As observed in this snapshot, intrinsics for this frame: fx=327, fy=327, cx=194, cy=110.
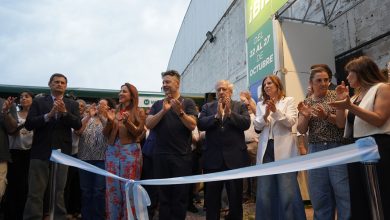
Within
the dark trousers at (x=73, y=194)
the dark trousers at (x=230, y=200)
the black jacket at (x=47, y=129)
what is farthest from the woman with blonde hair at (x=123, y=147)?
the dark trousers at (x=73, y=194)

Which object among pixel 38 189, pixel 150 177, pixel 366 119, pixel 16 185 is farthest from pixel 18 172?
pixel 366 119

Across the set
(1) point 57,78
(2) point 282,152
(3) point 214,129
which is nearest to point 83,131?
(1) point 57,78

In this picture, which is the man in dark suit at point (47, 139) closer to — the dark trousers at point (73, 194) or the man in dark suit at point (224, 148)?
the dark trousers at point (73, 194)

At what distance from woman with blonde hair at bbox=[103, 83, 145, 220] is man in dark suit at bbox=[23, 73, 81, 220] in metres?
0.47

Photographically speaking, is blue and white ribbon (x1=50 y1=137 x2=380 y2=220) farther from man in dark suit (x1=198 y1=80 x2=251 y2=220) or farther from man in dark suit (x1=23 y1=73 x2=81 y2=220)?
man in dark suit (x1=23 y1=73 x2=81 y2=220)

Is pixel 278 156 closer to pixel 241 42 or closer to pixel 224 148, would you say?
pixel 224 148

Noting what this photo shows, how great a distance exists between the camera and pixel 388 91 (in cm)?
239

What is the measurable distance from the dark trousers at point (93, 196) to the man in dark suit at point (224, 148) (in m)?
1.45

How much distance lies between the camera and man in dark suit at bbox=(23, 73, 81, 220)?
3.46 meters

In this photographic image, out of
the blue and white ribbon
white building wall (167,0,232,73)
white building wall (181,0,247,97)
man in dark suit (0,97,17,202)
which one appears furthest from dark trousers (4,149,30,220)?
white building wall (167,0,232,73)

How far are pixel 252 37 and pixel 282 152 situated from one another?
142 inches

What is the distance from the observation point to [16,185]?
4305mm

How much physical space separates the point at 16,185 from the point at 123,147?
5.94 feet

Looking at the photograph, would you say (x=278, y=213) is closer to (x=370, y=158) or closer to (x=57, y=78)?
(x=370, y=158)
